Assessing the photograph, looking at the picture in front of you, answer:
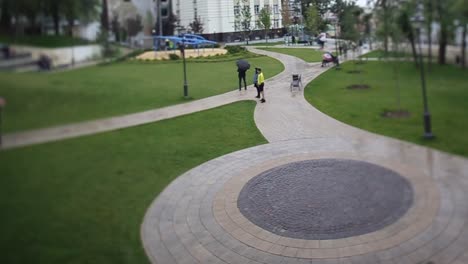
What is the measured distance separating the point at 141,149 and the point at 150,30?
0.63 m

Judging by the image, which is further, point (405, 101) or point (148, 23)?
point (405, 101)

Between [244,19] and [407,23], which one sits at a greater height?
[244,19]

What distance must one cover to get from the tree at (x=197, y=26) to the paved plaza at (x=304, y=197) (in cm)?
49

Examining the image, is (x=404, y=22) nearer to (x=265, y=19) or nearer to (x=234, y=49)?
(x=265, y=19)

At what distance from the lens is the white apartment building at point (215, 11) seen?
2.37m

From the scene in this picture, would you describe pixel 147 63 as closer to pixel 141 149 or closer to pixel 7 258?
pixel 141 149

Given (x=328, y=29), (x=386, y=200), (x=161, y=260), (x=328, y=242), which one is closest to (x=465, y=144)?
(x=386, y=200)

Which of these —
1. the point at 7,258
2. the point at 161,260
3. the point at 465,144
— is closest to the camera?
the point at 7,258

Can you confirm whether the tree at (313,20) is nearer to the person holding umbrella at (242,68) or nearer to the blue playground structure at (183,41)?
the person holding umbrella at (242,68)

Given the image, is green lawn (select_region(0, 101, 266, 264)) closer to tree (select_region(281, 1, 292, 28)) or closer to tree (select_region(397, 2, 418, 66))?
tree (select_region(281, 1, 292, 28))

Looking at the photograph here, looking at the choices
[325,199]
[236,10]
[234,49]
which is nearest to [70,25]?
[236,10]

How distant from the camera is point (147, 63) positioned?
7.04 ft

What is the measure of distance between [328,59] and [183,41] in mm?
1187

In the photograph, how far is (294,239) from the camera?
13.2ft
